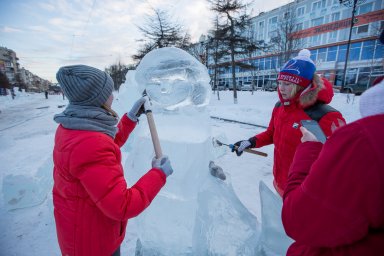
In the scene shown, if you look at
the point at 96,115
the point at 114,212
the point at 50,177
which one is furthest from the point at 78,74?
the point at 50,177

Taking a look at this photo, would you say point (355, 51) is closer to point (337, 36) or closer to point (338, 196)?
point (337, 36)

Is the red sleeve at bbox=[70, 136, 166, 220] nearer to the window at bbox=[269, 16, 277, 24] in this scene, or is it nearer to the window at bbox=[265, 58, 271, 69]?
the window at bbox=[265, 58, 271, 69]

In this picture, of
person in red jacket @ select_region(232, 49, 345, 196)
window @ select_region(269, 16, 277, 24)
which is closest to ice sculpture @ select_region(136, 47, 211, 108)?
person in red jacket @ select_region(232, 49, 345, 196)

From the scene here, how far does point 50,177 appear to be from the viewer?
293 centimetres

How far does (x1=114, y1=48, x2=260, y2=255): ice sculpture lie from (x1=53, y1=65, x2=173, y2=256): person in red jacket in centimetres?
88

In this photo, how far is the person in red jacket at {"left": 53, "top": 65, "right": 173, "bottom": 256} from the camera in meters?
0.91

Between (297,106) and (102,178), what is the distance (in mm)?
1440

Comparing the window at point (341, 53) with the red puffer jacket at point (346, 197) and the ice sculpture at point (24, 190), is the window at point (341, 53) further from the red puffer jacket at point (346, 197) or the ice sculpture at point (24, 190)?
the red puffer jacket at point (346, 197)

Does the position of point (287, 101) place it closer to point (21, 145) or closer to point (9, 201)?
point (9, 201)

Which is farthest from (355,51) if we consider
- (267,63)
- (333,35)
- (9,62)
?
(9,62)

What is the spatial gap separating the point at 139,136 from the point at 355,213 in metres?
1.81

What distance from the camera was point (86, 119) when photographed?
39.4 inches

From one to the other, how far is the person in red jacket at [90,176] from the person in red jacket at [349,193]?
0.69 m

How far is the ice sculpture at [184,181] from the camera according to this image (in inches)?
75.4
